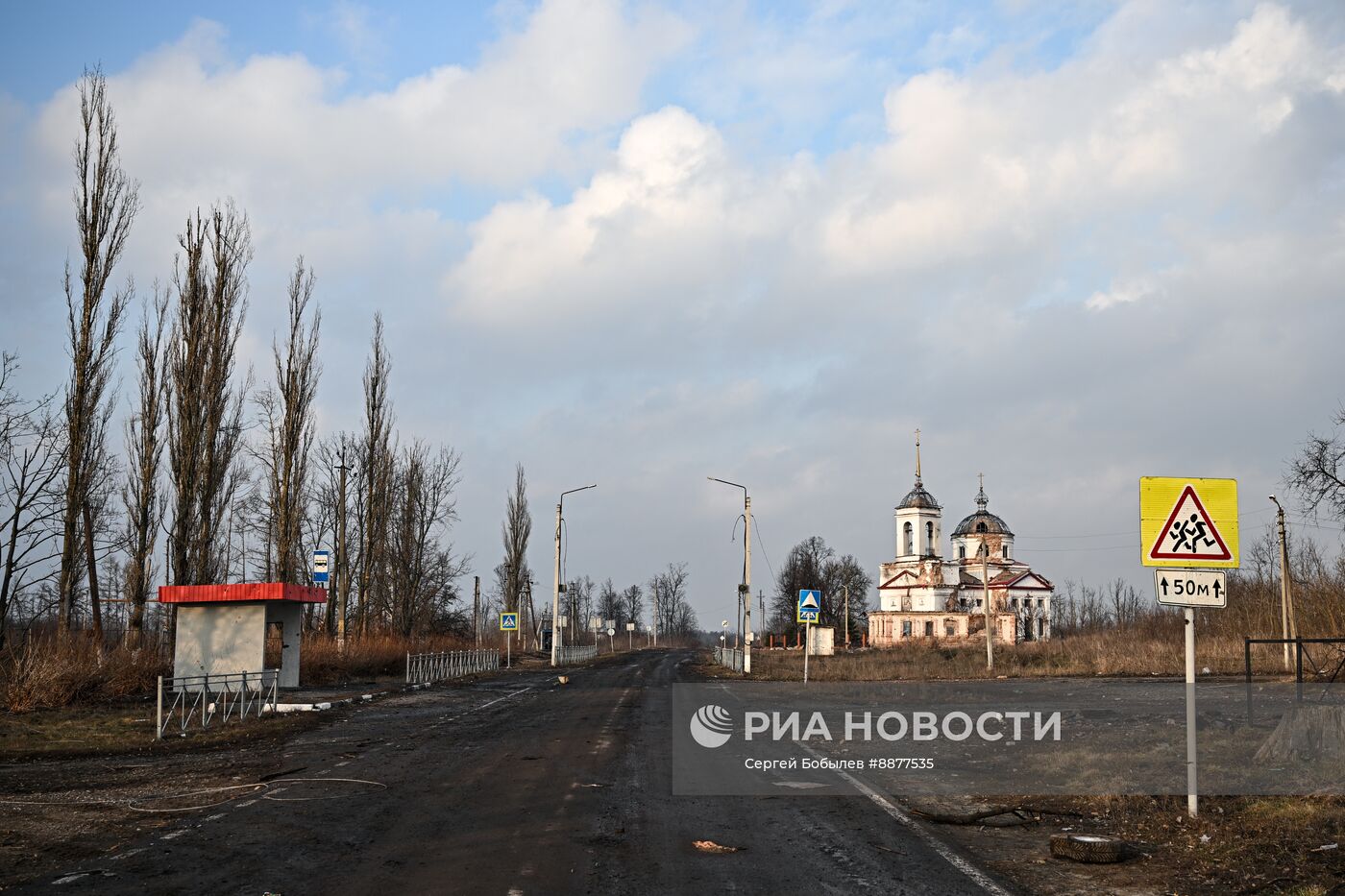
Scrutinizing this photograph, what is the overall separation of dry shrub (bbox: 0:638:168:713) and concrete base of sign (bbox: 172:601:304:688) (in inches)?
43.3

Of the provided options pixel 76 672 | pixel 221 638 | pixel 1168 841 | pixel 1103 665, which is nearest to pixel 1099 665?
pixel 1103 665

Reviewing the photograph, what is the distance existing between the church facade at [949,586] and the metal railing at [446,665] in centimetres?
5076

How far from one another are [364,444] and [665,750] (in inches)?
1503

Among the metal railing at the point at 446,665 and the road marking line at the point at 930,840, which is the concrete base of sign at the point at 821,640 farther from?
the road marking line at the point at 930,840

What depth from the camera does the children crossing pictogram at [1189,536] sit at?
963cm

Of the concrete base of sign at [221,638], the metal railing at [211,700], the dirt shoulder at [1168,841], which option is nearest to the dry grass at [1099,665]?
the concrete base of sign at [221,638]

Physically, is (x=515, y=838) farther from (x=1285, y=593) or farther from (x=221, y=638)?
(x=1285, y=593)

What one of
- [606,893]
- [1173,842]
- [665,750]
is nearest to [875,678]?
[665,750]

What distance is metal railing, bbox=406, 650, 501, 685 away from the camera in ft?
118

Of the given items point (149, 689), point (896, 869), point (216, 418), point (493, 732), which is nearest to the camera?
point (896, 869)

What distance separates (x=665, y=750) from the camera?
15.5 metres

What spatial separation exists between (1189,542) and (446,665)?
3683 centimetres

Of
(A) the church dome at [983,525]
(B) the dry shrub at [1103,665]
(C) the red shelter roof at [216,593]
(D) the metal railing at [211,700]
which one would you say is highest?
(A) the church dome at [983,525]

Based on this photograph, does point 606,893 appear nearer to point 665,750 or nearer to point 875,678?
point 665,750
